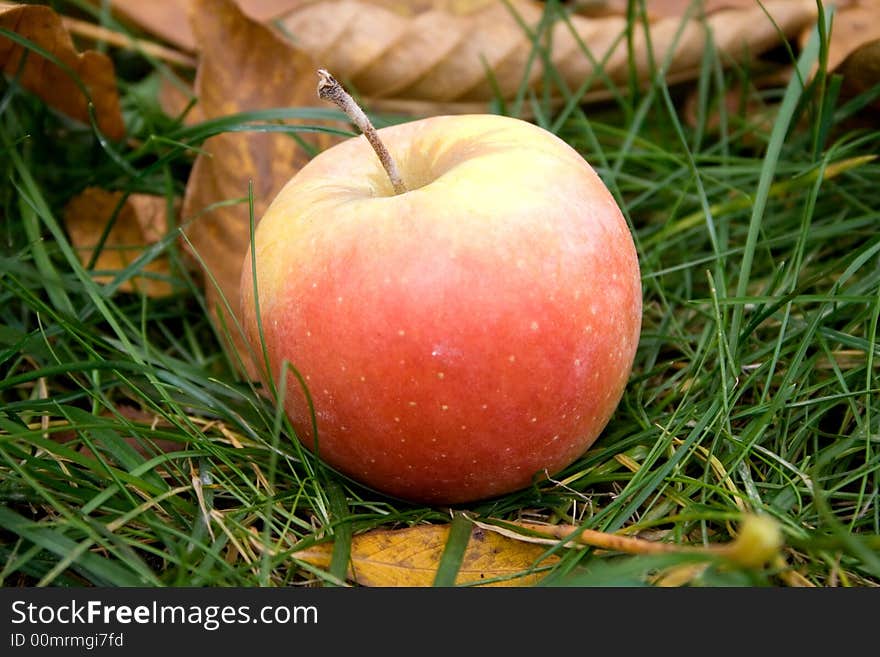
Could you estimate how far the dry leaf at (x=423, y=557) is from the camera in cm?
137

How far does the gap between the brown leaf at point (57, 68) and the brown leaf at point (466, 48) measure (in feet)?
2.02

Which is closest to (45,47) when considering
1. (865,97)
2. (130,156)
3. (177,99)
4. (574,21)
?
(130,156)

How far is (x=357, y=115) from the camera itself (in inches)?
56.9

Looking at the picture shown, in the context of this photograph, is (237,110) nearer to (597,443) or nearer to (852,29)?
(597,443)

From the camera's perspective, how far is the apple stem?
1.44 m

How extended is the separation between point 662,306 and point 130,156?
140 centimetres

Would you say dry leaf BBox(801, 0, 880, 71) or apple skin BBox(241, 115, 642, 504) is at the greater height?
dry leaf BBox(801, 0, 880, 71)

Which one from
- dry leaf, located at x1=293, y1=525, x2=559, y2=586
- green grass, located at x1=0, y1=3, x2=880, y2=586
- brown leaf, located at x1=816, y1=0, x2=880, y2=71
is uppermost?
brown leaf, located at x1=816, y1=0, x2=880, y2=71

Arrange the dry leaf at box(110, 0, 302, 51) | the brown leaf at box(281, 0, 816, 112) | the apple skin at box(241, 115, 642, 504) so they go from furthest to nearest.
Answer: the dry leaf at box(110, 0, 302, 51) < the brown leaf at box(281, 0, 816, 112) < the apple skin at box(241, 115, 642, 504)

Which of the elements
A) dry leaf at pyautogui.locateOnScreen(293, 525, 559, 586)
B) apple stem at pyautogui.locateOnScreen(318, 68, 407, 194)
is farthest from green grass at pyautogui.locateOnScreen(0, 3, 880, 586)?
apple stem at pyautogui.locateOnScreen(318, 68, 407, 194)

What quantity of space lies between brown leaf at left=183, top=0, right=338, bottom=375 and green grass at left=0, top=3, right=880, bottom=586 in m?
A: 0.11

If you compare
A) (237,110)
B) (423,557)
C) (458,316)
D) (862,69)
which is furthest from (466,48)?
(423,557)

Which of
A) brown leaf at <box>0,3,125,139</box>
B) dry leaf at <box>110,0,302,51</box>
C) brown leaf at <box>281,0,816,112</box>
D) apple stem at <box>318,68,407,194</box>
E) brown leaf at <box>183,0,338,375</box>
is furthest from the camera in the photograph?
dry leaf at <box>110,0,302,51</box>

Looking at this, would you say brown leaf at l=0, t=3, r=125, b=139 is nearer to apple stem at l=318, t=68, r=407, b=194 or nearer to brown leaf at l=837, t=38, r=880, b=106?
apple stem at l=318, t=68, r=407, b=194
